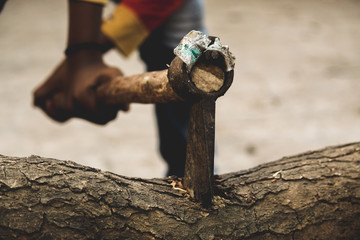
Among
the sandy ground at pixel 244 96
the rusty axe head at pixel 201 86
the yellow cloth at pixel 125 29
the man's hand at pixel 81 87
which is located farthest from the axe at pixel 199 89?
the sandy ground at pixel 244 96

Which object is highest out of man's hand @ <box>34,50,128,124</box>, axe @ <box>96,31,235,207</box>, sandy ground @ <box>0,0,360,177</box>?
sandy ground @ <box>0,0,360,177</box>

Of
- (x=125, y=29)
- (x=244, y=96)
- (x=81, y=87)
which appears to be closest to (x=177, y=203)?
(x=81, y=87)

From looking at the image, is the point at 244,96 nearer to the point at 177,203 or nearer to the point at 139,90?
the point at 139,90

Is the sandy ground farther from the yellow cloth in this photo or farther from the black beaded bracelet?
the black beaded bracelet

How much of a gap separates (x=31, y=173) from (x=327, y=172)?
0.62 metres

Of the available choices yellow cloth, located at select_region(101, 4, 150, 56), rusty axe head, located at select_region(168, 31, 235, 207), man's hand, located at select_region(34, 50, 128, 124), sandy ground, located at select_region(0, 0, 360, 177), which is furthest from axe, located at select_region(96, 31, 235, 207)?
sandy ground, located at select_region(0, 0, 360, 177)

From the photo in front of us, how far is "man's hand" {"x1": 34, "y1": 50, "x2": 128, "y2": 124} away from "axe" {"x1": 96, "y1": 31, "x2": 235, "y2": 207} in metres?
0.44

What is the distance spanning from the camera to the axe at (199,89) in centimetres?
74

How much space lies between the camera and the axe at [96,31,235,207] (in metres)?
0.74

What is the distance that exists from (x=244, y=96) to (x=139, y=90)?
2.18 m

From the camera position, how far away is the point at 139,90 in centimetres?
101

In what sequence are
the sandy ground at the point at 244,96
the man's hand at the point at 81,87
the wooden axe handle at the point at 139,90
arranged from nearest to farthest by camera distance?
the wooden axe handle at the point at 139,90 < the man's hand at the point at 81,87 < the sandy ground at the point at 244,96

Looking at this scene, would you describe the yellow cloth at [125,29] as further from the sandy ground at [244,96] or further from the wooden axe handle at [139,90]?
the sandy ground at [244,96]

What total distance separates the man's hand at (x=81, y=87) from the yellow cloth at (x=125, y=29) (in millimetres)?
166
